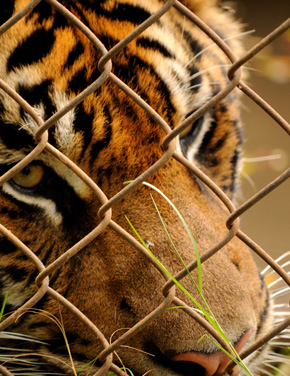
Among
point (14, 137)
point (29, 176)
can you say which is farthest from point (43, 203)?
point (14, 137)

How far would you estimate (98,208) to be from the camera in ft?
5.24

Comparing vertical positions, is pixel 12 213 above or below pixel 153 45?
below

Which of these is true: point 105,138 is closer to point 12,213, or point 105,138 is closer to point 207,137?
point 12,213

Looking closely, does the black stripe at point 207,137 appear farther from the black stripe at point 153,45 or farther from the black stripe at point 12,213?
the black stripe at point 12,213

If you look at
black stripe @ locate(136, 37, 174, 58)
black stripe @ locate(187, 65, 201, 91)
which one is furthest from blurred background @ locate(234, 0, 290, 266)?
black stripe @ locate(136, 37, 174, 58)

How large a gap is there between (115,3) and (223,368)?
3.68 feet

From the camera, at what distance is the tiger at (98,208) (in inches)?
56.2

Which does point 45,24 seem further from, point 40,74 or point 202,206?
point 202,206

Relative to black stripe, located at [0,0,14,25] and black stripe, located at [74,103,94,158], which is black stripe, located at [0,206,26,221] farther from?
black stripe, located at [0,0,14,25]

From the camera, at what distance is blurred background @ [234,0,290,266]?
173 inches

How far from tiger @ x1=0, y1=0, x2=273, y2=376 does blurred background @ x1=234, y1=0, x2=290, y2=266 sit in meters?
2.61

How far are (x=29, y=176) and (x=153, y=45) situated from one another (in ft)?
1.79

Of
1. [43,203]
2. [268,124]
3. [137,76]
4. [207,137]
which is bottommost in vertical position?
[43,203]

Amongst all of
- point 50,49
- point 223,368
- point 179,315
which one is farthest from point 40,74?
point 223,368
